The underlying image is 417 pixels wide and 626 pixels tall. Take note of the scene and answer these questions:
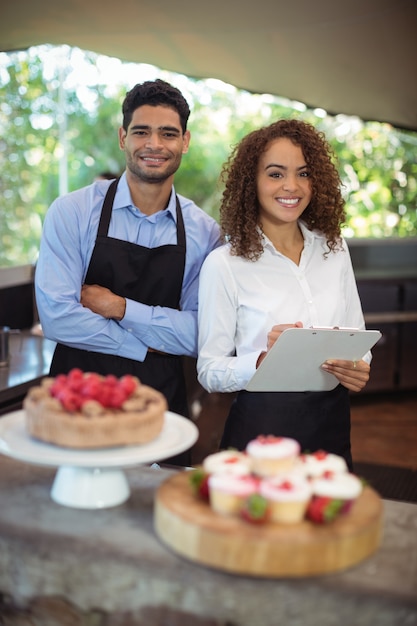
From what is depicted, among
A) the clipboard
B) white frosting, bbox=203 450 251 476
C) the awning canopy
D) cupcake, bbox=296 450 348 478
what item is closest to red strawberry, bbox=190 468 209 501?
white frosting, bbox=203 450 251 476

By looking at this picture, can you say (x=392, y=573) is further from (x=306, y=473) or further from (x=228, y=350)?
(x=228, y=350)

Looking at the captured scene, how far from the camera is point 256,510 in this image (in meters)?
1.14

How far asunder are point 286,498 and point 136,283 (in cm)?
124

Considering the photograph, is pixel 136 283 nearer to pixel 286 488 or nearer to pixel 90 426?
pixel 90 426

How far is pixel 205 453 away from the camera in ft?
9.11

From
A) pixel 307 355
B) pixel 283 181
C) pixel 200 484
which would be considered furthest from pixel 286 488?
pixel 283 181

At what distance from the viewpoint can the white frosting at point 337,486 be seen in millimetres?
1181

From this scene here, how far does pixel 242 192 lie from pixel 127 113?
0.40m

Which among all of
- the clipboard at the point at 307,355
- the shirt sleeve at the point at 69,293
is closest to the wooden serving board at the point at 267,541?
the clipboard at the point at 307,355

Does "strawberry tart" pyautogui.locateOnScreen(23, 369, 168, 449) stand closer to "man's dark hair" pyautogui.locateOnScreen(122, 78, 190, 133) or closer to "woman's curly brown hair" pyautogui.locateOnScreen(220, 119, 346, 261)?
"woman's curly brown hair" pyautogui.locateOnScreen(220, 119, 346, 261)

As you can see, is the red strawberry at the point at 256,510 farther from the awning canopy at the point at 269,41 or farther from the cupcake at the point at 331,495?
the awning canopy at the point at 269,41

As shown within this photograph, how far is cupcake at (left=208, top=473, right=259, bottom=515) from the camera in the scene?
3.85ft

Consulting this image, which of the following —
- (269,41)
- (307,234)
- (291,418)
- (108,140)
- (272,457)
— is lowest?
(291,418)

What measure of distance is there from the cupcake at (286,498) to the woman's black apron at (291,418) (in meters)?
0.96
